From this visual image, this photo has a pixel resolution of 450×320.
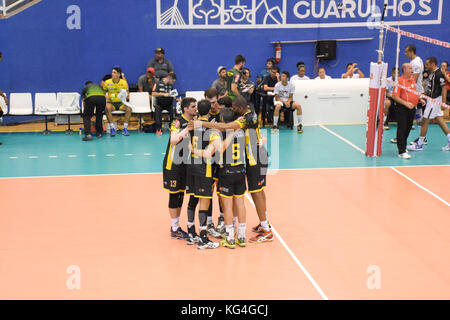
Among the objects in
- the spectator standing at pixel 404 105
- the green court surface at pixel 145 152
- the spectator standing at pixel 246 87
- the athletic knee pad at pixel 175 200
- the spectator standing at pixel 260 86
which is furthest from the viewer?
the spectator standing at pixel 260 86

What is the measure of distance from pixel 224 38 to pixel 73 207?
32.0 ft

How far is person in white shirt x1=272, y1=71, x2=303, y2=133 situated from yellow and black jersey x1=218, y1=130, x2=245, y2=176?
26.8ft

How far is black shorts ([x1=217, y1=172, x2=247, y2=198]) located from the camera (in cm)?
777

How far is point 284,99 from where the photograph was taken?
16203mm

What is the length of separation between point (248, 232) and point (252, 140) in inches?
57.7

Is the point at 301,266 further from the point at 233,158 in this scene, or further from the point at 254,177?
the point at 233,158

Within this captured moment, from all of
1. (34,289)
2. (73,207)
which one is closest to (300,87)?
(73,207)

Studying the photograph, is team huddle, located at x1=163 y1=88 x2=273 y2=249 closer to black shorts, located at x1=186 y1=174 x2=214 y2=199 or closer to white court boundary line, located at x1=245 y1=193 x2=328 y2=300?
black shorts, located at x1=186 y1=174 x2=214 y2=199

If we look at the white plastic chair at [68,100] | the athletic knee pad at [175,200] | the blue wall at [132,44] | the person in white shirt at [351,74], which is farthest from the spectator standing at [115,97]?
the athletic knee pad at [175,200]

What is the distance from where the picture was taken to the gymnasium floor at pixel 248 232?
270 inches

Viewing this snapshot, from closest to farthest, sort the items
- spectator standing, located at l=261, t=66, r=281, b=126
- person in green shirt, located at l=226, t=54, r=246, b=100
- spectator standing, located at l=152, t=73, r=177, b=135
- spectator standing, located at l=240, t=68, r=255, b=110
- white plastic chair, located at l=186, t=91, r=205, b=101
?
person in green shirt, located at l=226, t=54, r=246, b=100 → spectator standing, located at l=240, t=68, r=255, b=110 → spectator standing, located at l=152, t=73, r=177, b=135 → white plastic chair, located at l=186, t=91, r=205, b=101 → spectator standing, located at l=261, t=66, r=281, b=126

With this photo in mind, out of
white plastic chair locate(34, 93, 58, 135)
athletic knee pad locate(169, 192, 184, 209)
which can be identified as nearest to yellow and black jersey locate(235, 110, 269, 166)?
athletic knee pad locate(169, 192, 184, 209)

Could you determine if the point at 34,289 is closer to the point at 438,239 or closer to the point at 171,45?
the point at 438,239

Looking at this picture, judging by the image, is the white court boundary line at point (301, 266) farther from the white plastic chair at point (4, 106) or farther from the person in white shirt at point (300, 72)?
the white plastic chair at point (4, 106)
